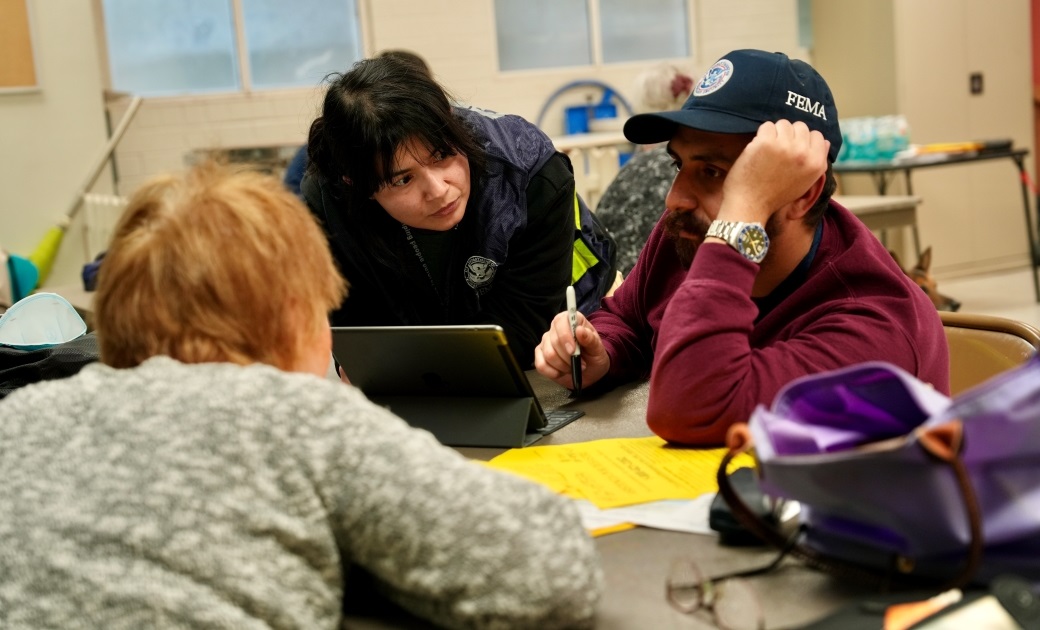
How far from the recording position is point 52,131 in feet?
16.9

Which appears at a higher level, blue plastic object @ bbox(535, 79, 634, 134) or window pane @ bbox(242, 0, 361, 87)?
window pane @ bbox(242, 0, 361, 87)

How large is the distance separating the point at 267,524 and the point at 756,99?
89 cm

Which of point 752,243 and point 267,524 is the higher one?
point 752,243

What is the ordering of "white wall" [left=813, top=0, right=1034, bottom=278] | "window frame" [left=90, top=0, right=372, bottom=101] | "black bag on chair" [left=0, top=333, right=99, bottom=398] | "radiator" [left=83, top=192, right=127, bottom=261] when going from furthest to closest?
1. "white wall" [left=813, top=0, right=1034, bottom=278]
2. "window frame" [left=90, top=0, right=372, bottom=101]
3. "radiator" [left=83, top=192, right=127, bottom=261]
4. "black bag on chair" [left=0, top=333, right=99, bottom=398]

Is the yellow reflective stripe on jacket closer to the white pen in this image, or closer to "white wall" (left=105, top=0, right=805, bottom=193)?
the white pen

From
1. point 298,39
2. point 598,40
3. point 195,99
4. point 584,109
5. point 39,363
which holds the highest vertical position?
point 298,39

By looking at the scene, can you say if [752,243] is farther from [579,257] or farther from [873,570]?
[579,257]

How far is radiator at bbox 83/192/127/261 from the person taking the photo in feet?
16.1

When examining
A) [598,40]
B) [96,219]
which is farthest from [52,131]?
[598,40]

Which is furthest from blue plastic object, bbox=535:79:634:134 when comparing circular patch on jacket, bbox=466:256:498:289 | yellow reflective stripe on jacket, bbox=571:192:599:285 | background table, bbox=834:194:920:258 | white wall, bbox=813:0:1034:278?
circular patch on jacket, bbox=466:256:498:289

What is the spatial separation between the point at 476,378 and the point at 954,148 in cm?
480

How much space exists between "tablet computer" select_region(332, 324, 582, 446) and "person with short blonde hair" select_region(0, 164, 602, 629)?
465 mm

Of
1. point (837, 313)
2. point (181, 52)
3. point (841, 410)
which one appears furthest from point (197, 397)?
point (181, 52)

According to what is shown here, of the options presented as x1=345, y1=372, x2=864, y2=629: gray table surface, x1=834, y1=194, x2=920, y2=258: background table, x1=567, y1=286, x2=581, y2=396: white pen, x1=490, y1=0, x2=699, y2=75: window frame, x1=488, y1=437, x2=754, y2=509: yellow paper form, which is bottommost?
x1=834, y1=194, x2=920, y2=258: background table
